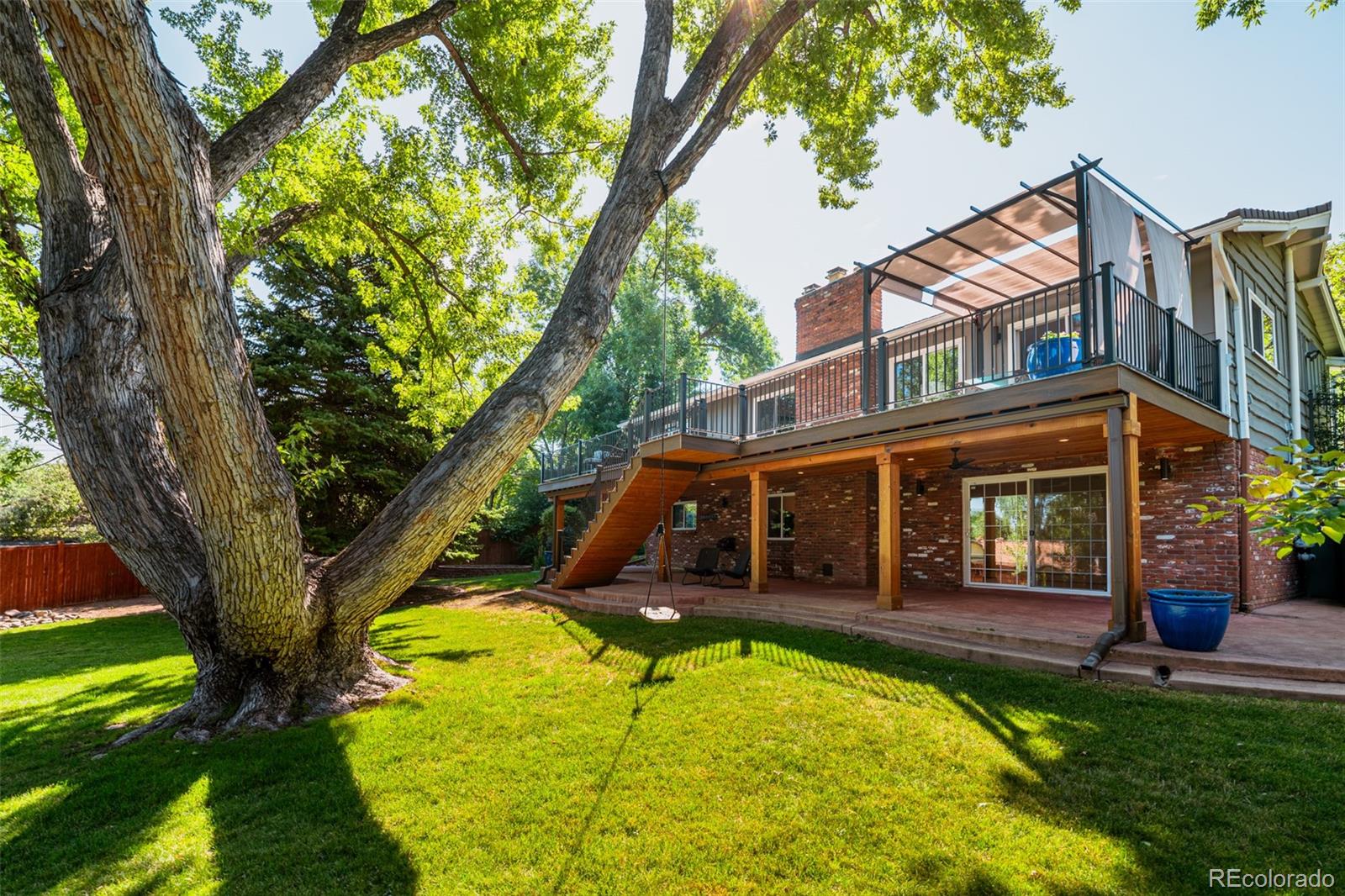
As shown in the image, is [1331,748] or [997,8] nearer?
[1331,748]

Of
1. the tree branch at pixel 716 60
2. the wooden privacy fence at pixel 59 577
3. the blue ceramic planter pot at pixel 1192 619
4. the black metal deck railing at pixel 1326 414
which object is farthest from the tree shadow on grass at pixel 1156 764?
the wooden privacy fence at pixel 59 577

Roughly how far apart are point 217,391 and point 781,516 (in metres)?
11.6

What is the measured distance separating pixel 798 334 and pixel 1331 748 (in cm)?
1297

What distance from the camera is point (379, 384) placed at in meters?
13.4

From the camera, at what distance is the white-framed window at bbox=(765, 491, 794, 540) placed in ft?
44.4

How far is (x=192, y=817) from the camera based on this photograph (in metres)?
3.48

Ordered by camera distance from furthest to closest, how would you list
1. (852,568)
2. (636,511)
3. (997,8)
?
(852,568) → (636,511) → (997,8)

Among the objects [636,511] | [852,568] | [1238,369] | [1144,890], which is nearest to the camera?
[1144,890]

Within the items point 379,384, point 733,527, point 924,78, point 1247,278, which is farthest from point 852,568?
point 379,384

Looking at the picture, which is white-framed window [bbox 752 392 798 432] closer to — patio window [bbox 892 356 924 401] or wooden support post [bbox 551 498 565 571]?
patio window [bbox 892 356 924 401]

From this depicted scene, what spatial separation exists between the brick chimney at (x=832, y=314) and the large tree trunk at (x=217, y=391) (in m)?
9.15

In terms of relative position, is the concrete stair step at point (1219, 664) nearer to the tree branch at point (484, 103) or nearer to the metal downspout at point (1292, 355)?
the metal downspout at point (1292, 355)

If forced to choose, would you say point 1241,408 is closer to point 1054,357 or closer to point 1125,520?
point 1054,357

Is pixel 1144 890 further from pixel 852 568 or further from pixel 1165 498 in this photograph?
pixel 852 568
